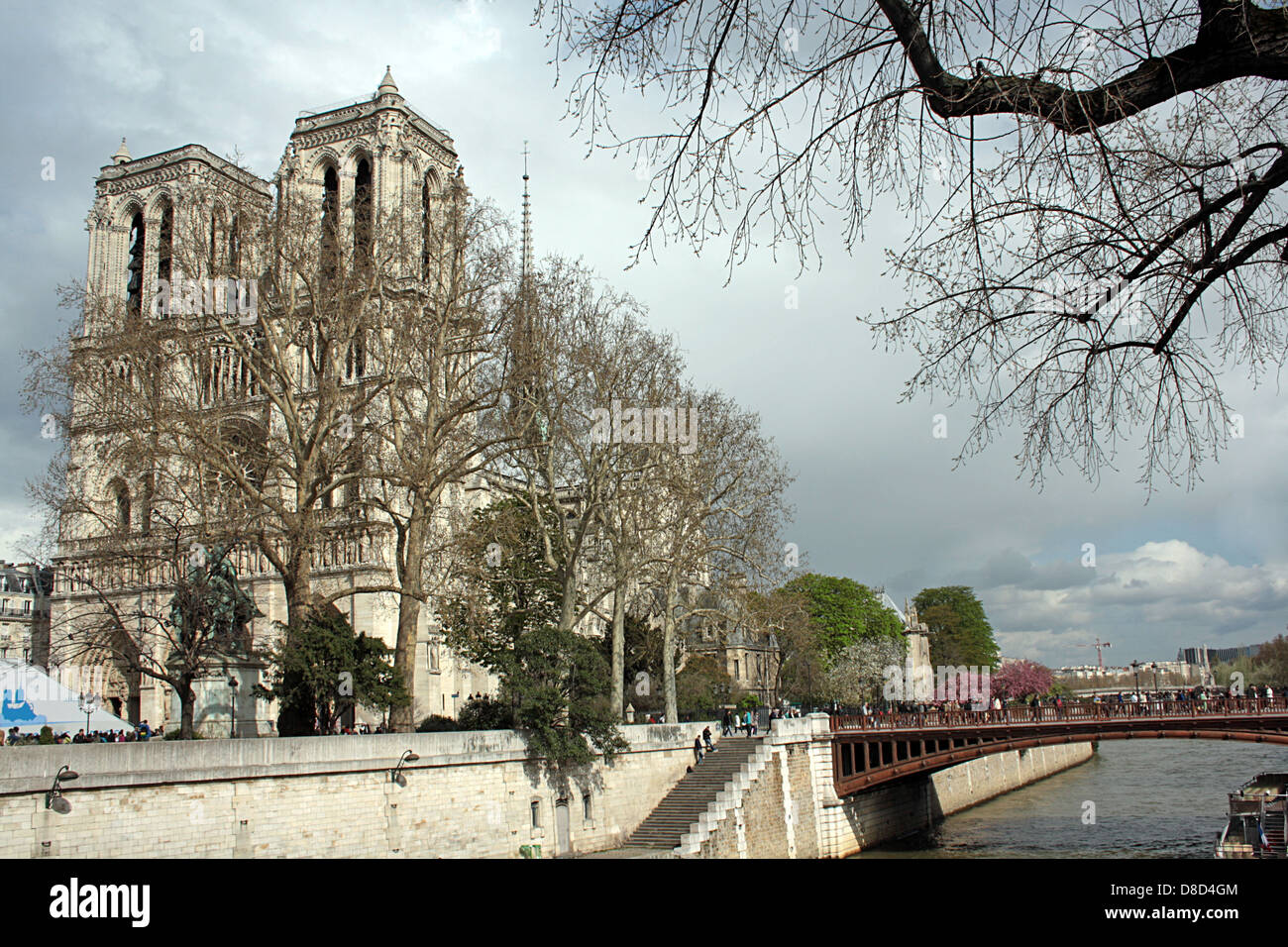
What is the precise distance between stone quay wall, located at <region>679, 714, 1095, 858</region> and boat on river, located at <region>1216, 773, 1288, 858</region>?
11.5m

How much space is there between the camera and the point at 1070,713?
33.3 metres

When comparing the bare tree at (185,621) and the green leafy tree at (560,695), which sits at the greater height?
the bare tree at (185,621)

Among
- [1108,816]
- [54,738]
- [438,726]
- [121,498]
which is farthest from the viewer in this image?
[1108,816]

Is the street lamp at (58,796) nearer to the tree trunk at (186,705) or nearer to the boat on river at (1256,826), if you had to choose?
the tree trunk at (186,705)

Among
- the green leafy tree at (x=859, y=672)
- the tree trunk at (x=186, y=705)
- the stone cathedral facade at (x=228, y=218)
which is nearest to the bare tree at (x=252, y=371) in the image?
the tree trunk at (x=186, y=705)

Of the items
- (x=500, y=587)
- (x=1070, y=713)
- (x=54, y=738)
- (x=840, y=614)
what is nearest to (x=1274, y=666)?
(x=840, y=614)

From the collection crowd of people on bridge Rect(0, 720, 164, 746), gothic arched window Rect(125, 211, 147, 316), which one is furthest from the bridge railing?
gothic arched window Rect(125, 211, 147, 316)

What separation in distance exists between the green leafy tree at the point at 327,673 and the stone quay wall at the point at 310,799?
1.62 meters

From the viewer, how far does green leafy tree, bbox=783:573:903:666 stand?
69312 mm

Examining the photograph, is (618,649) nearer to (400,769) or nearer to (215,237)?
(400,769)

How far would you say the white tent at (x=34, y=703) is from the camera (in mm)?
21609

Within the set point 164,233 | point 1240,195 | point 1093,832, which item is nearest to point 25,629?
point 164,233

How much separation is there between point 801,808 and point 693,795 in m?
3.86

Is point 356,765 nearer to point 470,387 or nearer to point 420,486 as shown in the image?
point 420,486
